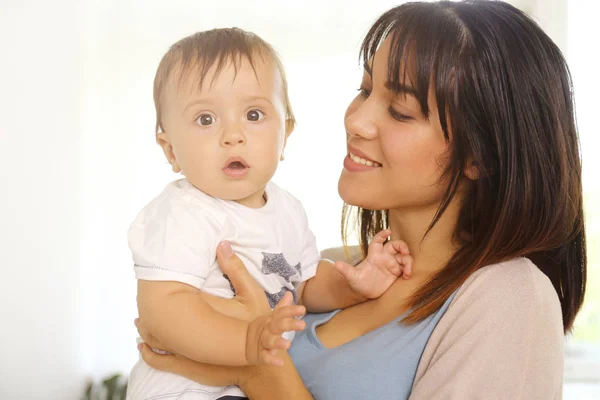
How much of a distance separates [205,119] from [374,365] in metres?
0.55

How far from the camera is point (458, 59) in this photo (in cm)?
135

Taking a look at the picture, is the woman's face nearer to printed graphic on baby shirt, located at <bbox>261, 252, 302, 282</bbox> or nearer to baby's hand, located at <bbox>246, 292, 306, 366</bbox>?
printed graphic on baby shirt, located at <bbox>261, 252, 302, 282</bbox>

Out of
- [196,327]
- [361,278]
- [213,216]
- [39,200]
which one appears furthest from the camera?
[39,200]

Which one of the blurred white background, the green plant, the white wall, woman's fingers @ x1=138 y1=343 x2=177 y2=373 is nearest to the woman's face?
woman's fingers @ x1=138 y1=343 x2=177 y2=373

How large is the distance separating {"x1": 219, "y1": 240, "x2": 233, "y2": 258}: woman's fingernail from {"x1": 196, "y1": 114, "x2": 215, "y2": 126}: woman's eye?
0.74 ft

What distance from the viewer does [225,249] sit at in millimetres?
1363

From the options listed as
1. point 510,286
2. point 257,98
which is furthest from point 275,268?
point 510,286

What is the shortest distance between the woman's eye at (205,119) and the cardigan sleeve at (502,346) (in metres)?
0.57

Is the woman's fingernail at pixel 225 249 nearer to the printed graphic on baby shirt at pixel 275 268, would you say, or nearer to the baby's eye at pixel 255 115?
the printed graphic on baby shirt at pixel 275 268

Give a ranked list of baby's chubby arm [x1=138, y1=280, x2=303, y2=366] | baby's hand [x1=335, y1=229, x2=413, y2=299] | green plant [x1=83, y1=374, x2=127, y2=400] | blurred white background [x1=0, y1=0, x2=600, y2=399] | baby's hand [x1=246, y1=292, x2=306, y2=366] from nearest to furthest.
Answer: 1. baby's hand [x1=246, y1=292, x2=306, y2=366]
2. baby's chubby arm [x1=138, y1=280, x2=303, y2=366]
3. baby's hand [x1=335, y1=229, x2=413, y2=299]
4. blurred white background [x1=0, y1=0, x2=600, y2=399]
5. green plant [x1=83, y1=374, x2=127, y2=400]

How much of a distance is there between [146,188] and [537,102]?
3.49 m

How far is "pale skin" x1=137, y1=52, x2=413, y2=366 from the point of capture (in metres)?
1.27

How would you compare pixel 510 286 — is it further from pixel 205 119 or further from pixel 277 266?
pixel 205 119

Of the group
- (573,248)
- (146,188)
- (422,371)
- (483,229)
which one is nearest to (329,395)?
(422,371)
